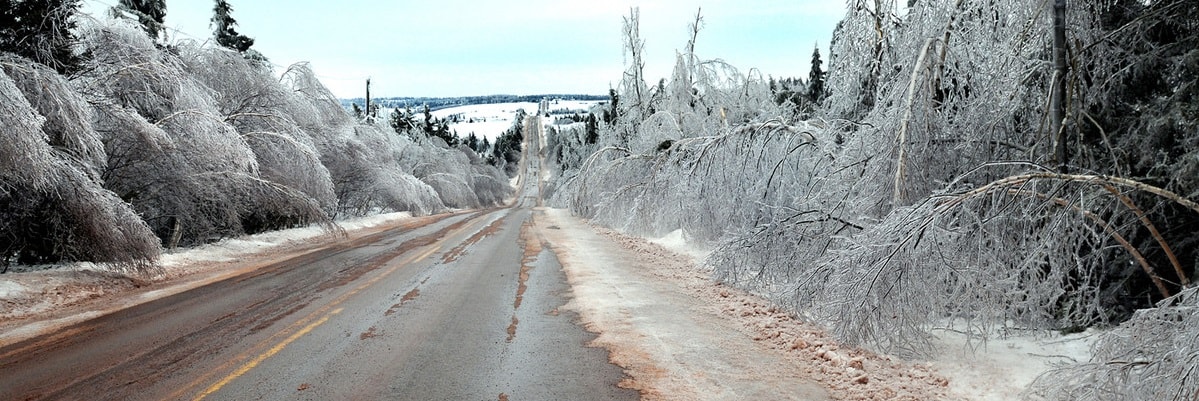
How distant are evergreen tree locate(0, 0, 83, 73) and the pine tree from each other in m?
21.0

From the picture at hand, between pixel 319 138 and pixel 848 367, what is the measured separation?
66.7 feet

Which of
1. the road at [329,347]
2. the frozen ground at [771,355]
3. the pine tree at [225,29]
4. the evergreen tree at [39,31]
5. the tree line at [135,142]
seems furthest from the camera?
the pine tree at [225,29]

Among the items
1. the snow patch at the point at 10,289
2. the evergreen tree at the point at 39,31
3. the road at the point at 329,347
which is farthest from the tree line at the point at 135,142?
the road at the point at 329,347

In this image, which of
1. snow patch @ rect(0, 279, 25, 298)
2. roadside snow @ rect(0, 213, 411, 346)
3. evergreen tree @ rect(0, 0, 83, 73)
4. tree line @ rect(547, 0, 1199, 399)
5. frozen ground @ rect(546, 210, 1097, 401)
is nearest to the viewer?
tree line @ rect(547, 0, 1199, 399)

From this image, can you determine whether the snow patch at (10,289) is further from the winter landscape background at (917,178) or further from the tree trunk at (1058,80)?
→ the tree trunk at (1058,80)

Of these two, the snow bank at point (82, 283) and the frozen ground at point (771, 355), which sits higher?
the frozen ground at point (771, 355)

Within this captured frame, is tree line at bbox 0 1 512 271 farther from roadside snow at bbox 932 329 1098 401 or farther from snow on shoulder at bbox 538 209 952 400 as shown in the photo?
roadside snow at bbox 932 329 1098 401

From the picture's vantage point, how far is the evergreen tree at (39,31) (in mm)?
10000

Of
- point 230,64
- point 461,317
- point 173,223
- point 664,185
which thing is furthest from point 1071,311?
point 230,64

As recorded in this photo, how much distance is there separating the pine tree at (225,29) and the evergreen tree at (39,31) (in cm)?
2098

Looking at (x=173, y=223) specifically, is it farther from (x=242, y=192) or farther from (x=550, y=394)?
(x=550, y=394)

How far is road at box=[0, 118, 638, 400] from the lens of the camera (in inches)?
204

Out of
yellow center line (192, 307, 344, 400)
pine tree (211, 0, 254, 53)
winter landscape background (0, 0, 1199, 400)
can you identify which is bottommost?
yellow center line (192, 307, 344, 400)

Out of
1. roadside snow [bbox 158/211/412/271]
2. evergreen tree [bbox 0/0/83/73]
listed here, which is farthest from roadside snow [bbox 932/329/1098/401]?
roadside snow [bbox 158/211/412/271]
